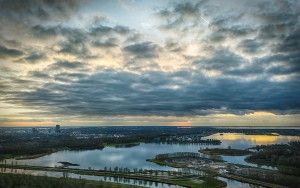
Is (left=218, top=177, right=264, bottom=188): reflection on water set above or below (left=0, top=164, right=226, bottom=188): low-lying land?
below

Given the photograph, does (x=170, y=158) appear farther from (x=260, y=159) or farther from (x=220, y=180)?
(x=220, y=180)

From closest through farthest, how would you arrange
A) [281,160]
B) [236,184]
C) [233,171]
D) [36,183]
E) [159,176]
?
[36,183]
[236,184]
[159,176]
[233,171]
[281,160]

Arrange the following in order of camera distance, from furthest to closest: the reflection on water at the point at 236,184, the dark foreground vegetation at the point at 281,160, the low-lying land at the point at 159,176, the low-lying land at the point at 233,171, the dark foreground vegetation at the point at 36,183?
1. the dark foreground vegetation at the point at 281,160
2. the low-lying land at the point at 233,171
3. the low-lying land at the point at 159,176
4. the reflection on water at the point at 236,184
5. the dark foreground vegetation at the point at 36,183

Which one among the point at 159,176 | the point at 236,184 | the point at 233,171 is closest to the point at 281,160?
the point at 233,171

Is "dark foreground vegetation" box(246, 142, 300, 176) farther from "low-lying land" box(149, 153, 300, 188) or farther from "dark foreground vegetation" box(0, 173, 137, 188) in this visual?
"dark foreground vegetation" box(0, 173, 137, 188)

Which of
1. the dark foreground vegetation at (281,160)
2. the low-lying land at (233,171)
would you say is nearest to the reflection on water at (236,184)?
the low-lying land at (233,171)

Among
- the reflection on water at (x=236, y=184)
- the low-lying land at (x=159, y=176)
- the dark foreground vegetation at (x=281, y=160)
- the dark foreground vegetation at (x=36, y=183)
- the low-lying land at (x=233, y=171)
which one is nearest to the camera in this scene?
the dark foreground vegetation at (x=36, y=183)

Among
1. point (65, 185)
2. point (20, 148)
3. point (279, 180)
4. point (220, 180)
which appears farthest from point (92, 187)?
point (20, 148)

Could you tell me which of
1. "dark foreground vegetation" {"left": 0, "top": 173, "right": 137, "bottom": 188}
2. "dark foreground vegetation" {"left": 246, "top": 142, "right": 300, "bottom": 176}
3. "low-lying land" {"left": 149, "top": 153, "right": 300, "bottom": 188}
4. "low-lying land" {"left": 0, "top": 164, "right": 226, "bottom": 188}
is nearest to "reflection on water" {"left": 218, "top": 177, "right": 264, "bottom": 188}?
"low-lying land" {"left": 0, "top": 164, "right": 226, "bottom": 188}

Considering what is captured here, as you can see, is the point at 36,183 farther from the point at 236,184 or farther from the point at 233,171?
the point at 233,171

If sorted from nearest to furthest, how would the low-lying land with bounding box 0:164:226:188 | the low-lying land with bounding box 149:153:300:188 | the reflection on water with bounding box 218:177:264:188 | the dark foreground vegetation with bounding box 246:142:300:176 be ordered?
the reflection on water with bounding box 218:177:264:188 < the low-lying land with bounding box 0:164:226:188 < the low-lying land with bounding box 149:153:300:188 < the dark foreground vegetation with bounding box 246:142:300:176

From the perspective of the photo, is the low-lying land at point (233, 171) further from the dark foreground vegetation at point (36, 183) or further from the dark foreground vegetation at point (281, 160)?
the dark foreground vegetation at point (36, 183)
